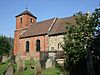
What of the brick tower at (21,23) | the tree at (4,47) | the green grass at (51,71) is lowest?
the green grass at (51,71)

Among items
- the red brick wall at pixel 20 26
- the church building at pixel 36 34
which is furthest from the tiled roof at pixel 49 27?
the red brick wall at pixel 20 26

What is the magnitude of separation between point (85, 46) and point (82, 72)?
268 cm

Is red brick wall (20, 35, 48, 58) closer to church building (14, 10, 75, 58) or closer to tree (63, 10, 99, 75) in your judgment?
church building (14, 10, 75, 58)

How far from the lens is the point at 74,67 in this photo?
19.0m

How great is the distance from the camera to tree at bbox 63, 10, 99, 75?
1836 centimetres

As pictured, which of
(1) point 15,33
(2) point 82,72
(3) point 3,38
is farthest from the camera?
(3) point 3,38

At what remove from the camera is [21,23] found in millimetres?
42375

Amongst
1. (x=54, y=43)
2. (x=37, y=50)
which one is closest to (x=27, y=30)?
(x=37, y=50)

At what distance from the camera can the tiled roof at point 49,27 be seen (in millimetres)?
33703

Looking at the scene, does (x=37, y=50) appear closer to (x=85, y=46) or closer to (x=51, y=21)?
(x=51, y=21)

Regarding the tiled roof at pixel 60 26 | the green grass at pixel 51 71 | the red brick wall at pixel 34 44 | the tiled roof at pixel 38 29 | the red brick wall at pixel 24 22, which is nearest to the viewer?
the green grass at pixel 51 71

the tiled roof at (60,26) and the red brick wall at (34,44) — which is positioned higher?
the tiled roof at (60,26)

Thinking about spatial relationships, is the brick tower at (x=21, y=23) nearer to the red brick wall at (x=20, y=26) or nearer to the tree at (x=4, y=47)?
the red brick wall at (x=20, y=26)

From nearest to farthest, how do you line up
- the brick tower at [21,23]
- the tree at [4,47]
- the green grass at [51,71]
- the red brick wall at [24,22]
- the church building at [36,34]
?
the green grass at [51,71], the church building at [36,34], the brick tower at [21,23], the red brick wall at [24,22], the tree at [4,47]
